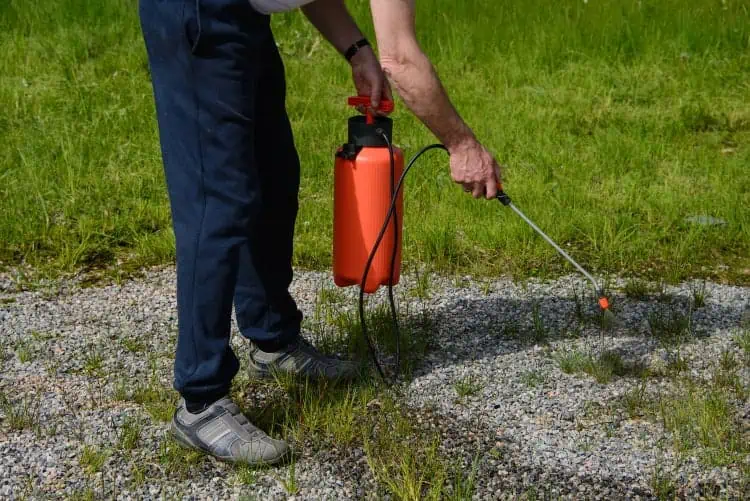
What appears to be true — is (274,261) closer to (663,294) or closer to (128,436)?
(128,436)

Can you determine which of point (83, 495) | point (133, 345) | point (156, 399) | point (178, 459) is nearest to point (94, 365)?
point (133, 345)

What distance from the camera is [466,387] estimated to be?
11.6 feet

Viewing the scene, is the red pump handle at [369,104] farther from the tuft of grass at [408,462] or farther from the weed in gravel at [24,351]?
the weed in gravel at [24,351]

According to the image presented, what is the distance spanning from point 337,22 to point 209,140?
0.73 metres

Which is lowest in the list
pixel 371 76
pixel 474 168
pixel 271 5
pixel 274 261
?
pixel 274 261

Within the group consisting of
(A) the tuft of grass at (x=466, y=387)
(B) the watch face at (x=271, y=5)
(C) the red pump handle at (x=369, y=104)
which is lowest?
(A) the tuft of grass at (x=466, y=387)

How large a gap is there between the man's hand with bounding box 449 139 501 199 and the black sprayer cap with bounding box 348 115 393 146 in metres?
0.31

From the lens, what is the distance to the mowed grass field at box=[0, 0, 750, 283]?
4.86m

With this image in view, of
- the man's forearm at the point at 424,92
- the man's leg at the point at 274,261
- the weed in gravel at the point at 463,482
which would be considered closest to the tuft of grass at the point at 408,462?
the weed in gravel at the point at 463,482

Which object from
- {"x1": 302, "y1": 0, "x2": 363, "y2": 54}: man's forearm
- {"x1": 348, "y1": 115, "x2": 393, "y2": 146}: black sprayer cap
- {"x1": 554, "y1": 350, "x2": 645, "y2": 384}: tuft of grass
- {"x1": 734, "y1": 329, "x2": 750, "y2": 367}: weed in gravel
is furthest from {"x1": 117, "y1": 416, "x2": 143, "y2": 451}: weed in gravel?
{"x1": 734, "y1": 329, "x2": 750, "y2": 367}: weed in gravel

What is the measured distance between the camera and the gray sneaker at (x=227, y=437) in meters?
3.05

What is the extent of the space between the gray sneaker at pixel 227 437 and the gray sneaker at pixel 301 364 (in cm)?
43

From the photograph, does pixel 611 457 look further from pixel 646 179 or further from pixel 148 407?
pixel 646 179

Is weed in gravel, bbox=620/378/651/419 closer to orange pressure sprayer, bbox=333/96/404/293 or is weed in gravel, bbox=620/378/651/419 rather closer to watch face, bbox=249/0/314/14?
orange pressure sprayer, bbox=333/96/404/293
